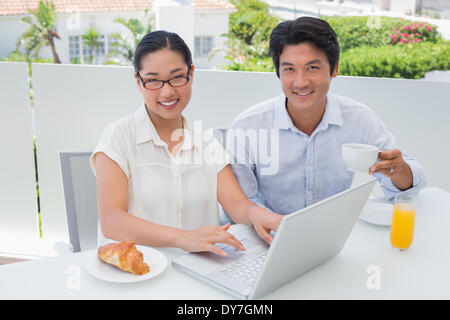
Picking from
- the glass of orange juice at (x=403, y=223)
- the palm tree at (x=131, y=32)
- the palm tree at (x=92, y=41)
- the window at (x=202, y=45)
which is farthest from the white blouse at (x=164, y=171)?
the palm tree at (x=92, y=41)

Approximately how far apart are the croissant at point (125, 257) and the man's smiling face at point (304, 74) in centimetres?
82

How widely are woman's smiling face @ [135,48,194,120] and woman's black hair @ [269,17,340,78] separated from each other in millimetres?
351

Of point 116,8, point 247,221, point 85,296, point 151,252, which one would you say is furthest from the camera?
point 116,8

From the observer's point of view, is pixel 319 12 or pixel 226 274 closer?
pixel 226 274

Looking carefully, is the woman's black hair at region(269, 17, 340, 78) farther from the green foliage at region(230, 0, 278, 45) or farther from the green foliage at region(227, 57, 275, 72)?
the green foliage at region(230, 0, 278, 45)

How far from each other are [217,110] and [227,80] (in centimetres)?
17

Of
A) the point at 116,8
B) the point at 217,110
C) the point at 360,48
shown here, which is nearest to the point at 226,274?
the point at 217,110

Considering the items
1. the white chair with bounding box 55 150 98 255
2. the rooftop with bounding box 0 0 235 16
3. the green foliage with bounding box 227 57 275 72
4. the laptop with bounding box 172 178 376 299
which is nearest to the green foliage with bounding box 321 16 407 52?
the green foliage with bounding box 227 57 275 72

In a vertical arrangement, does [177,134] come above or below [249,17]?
below

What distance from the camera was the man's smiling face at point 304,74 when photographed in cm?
177

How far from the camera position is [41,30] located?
13477 mm

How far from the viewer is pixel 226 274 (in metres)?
1.27

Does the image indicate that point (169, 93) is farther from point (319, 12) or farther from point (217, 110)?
point (319, 12)

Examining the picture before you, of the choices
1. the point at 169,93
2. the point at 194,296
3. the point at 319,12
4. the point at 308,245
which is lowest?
the point at 194,296
